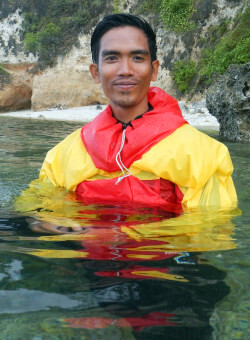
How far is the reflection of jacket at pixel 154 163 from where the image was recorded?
7.83 ft

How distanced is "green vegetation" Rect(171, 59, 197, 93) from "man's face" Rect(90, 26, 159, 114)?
1714cm

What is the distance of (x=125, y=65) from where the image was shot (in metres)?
2.59

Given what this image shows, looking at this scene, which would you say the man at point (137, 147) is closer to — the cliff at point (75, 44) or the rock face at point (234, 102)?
the rock face at point (234, 102)

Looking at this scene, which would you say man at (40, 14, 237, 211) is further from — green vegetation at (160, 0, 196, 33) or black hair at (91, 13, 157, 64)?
green vegetation at (160, 0, 196, 33)

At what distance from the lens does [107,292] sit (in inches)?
47.9

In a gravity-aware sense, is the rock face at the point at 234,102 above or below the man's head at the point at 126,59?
below

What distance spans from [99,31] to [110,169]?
3.03 ft

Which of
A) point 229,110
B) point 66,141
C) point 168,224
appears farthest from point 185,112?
point 168,224

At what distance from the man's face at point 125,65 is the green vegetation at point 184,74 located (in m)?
17.1

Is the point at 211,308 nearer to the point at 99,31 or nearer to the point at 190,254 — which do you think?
the point at 190,254

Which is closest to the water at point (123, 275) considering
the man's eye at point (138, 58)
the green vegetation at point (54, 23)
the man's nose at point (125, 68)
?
the man's nose at point (125, 68)

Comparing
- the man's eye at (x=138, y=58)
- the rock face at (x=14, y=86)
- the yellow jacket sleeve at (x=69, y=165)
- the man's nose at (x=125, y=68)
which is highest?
the man's eye at (x=138, y=58)

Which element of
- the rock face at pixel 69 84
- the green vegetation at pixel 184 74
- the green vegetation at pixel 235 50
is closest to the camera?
the green vegetation at pixel 235 50

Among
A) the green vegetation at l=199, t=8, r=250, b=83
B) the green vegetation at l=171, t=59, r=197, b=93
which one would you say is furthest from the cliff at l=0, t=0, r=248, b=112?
the green vegetation at l=199, t=8, r=250, b=83
